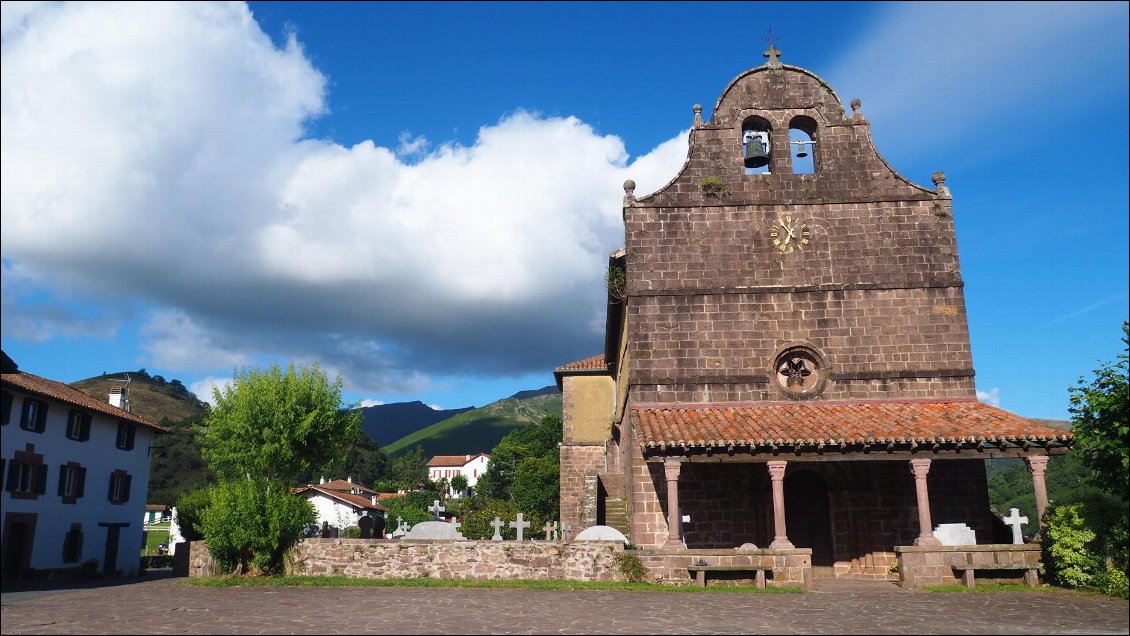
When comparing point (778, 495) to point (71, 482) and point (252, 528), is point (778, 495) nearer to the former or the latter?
point (252, 528)

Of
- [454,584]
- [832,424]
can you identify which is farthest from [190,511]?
[832,424]

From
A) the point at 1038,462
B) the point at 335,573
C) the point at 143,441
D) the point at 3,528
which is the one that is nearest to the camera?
the point at 1038,462

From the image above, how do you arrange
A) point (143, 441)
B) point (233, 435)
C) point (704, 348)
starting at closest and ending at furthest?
point (704, 348) < point (233, 435) < point (143, 441)

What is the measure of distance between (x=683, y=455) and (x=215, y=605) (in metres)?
10.4

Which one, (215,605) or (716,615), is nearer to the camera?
(716,615)

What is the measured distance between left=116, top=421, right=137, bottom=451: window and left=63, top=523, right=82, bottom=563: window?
4.51 meters

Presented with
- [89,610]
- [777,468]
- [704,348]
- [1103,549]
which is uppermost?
[704,348]

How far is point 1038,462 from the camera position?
16.9 meters

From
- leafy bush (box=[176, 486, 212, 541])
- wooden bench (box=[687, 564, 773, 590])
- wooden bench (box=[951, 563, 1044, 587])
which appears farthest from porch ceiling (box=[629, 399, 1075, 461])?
leafy bush (box=[176, 486, 212, 541])

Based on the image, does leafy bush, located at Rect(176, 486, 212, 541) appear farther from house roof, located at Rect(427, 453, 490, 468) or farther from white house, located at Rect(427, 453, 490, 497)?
house roof, located at Rect(427, 453, 490, 468)

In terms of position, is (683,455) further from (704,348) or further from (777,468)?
(704,348)

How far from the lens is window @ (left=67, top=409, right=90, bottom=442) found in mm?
29797

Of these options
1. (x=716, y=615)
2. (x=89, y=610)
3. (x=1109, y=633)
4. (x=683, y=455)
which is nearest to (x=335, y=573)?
(x=89, y=610)

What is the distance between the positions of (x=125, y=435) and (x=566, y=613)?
29.7 metres
